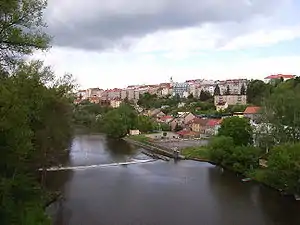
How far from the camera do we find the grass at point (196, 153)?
1878cm

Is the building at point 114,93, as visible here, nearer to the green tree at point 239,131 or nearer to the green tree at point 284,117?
the green tree at point 239,131

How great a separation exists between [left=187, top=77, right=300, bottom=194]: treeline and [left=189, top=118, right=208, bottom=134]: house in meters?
10.2

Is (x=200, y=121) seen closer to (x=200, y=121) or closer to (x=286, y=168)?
(x=200, y=121)

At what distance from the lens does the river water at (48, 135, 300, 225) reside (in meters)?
9.51

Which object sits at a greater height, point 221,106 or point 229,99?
point 229,99

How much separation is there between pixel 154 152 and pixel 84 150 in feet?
12.4

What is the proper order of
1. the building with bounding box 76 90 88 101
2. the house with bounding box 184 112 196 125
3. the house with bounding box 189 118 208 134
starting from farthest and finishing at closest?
the house with bounding box 184 112 196 125 → the house with bounding box 189 118 208 134 → the building with bounding box 76 90 88 101

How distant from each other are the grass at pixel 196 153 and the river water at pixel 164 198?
151 cm

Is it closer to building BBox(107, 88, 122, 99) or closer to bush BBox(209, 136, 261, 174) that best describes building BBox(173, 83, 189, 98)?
building BBox(107, 88, 122, 99)

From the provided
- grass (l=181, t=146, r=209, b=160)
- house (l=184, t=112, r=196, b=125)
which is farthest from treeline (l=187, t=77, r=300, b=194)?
house (l=184, t=112, r=196, b=125)

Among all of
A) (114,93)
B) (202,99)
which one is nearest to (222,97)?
(202,99)

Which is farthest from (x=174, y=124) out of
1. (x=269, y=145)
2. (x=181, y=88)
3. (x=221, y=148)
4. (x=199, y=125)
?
(x=181, y=88)

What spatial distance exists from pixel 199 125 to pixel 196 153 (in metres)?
9.50

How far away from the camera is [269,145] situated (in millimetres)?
15516
